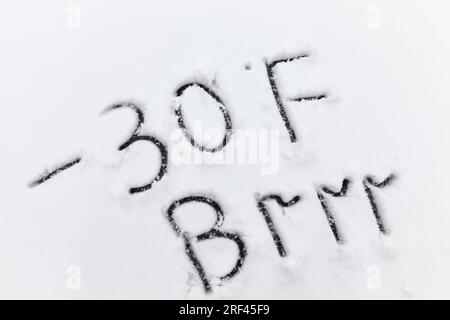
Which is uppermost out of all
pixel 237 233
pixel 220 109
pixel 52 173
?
pixel 220 109

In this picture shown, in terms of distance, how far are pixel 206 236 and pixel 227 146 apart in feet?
0.68

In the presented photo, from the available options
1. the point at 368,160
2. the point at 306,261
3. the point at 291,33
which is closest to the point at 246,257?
the point at 306,261

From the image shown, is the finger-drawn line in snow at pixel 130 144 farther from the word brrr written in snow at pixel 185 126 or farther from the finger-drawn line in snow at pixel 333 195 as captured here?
the finger-drawn line in snow at pixel 333 195

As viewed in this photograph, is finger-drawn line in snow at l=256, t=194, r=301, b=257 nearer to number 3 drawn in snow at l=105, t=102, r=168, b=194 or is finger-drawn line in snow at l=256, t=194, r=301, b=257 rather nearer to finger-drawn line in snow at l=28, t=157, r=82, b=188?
number 3 drawn in snow at l=105, t=102, r=168, b=194

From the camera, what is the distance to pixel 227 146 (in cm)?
114

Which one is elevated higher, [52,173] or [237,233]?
[52,173]

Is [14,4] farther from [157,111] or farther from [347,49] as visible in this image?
[347,49]

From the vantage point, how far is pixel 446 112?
1.18m

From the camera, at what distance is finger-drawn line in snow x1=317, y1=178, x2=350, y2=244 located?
112 cm

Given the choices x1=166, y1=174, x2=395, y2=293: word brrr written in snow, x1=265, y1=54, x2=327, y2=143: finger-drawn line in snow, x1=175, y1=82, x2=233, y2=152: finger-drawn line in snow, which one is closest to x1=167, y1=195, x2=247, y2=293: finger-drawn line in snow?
x1=166, y1=174, x2=395, y2=293: word brrr written in snow

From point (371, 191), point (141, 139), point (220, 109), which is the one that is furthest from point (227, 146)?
point (371, 191)

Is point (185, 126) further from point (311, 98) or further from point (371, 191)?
point (371, 191)
